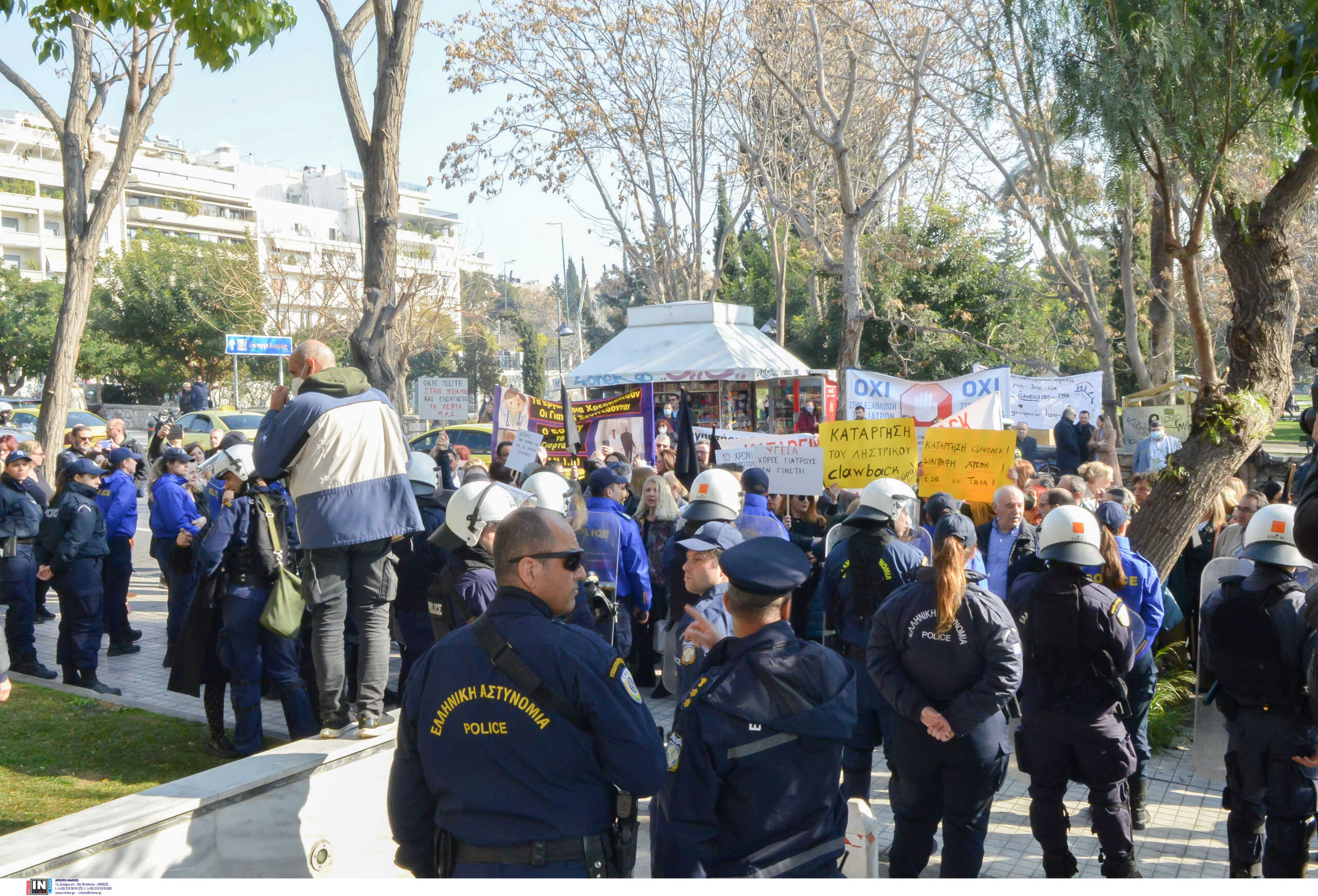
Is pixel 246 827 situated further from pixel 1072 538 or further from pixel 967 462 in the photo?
pixel 967 462

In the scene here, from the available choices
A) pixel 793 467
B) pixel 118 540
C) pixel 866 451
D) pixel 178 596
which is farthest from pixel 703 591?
pixel 118 540

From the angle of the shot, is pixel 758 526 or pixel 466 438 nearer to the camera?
pixel 758 526

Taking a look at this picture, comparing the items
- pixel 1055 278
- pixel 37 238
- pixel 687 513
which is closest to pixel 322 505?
pixel 687 513

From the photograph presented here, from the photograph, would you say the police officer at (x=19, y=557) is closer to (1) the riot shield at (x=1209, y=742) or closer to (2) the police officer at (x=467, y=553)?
(2) the police officer at (x=467, y=553)

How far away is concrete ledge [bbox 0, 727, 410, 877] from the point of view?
396cm

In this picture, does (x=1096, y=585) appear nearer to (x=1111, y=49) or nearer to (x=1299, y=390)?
(x=1111, y=49)

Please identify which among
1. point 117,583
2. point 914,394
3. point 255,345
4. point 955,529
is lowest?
point 117,583

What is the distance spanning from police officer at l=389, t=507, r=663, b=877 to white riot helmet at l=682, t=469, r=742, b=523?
322 centimetres

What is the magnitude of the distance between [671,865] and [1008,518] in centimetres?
452

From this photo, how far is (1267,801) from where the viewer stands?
4.60 metres

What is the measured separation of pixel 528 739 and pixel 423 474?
193 inches

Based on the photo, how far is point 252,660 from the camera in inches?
239

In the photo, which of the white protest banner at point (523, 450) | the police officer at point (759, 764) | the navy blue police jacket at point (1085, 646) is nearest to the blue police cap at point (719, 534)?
Answer: the navy blue police jacket at point (1085, 646)

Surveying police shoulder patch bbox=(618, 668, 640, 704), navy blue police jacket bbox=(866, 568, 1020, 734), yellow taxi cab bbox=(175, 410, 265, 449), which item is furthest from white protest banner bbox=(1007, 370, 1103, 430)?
yellow taxi cab bbox=(175, 410, 265, 449)
